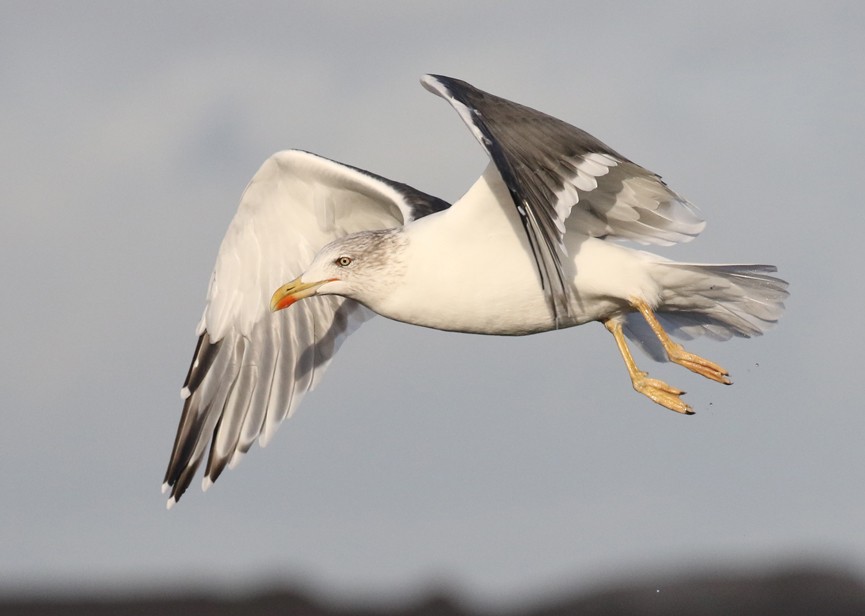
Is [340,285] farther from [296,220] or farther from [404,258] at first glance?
[296,220]

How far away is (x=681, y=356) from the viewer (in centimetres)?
969

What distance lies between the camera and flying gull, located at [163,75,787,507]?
28.7 feet

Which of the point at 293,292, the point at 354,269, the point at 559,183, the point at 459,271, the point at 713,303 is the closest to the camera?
the point at 559,183

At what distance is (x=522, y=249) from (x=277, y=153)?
6.90ft

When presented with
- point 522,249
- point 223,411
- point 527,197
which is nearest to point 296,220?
point 223,411

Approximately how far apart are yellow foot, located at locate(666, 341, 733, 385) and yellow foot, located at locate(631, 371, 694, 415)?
0.62 ft

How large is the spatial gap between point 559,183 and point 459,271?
94 centimetres

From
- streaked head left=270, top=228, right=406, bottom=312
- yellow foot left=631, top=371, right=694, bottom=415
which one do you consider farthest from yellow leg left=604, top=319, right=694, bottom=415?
streaked head left=270, top=228, right=406, bottom=312

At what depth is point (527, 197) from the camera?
8352 mm

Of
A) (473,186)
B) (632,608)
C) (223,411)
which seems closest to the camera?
(473,186)

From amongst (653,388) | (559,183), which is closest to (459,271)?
(559,183)

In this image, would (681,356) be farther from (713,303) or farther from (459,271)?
(459,271)

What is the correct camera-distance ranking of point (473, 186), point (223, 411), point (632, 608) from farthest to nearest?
point (223, 411)
point (632, 608)
point (473, 186)

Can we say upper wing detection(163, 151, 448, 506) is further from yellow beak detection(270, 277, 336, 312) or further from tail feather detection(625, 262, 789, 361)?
tail feather detection(625, 262, 789, 361)
